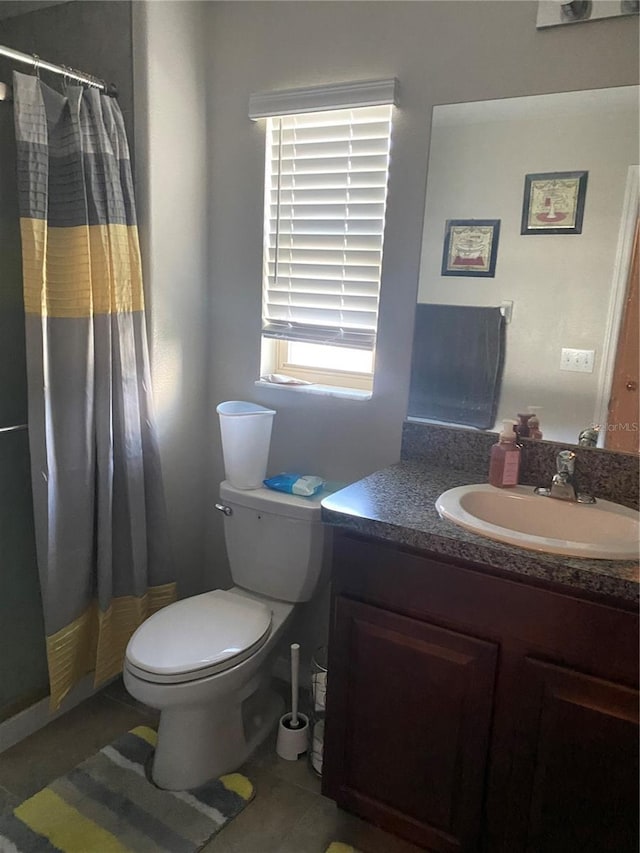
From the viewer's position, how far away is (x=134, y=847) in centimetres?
158

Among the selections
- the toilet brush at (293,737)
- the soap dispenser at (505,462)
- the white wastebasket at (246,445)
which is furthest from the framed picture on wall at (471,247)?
the toilet brush at (293,737)

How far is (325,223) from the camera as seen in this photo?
197 cm

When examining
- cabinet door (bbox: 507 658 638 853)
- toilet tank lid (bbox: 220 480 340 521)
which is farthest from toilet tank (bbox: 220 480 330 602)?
cabinet door (bbox: 507 658 638 853)

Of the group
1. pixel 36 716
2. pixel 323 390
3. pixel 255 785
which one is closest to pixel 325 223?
pixel 323 390

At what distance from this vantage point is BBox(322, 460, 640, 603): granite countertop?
1174mm

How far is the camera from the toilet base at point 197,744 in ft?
5.73

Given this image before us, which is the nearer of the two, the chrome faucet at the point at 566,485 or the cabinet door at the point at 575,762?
the cabinet door at the point at 575,762

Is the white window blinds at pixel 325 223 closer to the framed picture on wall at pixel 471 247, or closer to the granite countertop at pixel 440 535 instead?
the framed picture on wall at pixel 471 247

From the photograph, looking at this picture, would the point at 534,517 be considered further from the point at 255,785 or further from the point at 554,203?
the point at 255,785

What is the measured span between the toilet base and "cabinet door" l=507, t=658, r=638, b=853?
0.84m

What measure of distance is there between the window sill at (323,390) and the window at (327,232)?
0.16 feet

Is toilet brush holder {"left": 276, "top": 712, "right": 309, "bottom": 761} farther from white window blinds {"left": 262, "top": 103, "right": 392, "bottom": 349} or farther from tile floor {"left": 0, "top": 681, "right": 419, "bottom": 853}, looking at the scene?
white window blinds {"left": 262, "top": 103, "right": 392, "bottom": 349}

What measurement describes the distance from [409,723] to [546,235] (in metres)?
1.27

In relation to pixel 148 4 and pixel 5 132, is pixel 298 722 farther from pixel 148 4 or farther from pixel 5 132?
pixel 148 4
